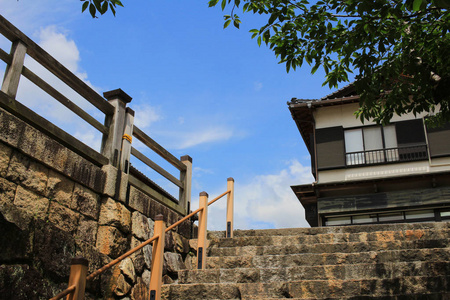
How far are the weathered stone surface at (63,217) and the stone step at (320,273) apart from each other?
168 centimetres

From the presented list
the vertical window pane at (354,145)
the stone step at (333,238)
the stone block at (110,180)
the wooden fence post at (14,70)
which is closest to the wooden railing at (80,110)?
the wooden fence post at (14,70)

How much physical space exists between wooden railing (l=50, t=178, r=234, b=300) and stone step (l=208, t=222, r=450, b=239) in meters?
0.30

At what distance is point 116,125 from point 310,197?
10.4 m

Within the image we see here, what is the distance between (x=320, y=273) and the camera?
19.4ft

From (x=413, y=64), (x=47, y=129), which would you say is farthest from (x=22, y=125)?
(x=413, y=64)

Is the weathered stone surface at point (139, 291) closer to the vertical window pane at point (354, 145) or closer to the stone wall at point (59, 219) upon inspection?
the stone wall at point (59, 219)

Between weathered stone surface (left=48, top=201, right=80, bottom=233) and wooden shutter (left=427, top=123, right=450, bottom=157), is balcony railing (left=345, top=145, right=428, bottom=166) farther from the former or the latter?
weathered stone surface (left=48, top=201, right=80, bottom=233)

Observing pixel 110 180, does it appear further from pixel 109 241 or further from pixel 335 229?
pixel 335 229

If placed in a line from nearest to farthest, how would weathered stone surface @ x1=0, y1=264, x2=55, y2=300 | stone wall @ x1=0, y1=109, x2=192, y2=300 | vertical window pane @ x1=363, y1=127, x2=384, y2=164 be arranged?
weathered stone surface @ x1=0, y1=264, x2=55, y2=300 < stone wall @ x1=0, y1=109, x2=192, y2=300 < vertical window pane @ x1=363, y1=127, x2=384, y2=164

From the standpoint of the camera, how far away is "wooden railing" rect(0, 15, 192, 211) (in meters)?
4.82

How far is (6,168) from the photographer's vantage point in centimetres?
452

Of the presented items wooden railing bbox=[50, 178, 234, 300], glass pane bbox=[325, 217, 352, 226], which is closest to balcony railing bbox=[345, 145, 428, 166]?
glass pane bbox=[325, 217, 352, 226]

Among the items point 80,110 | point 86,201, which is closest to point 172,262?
point 86,201

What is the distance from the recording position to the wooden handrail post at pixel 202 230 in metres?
6.74
